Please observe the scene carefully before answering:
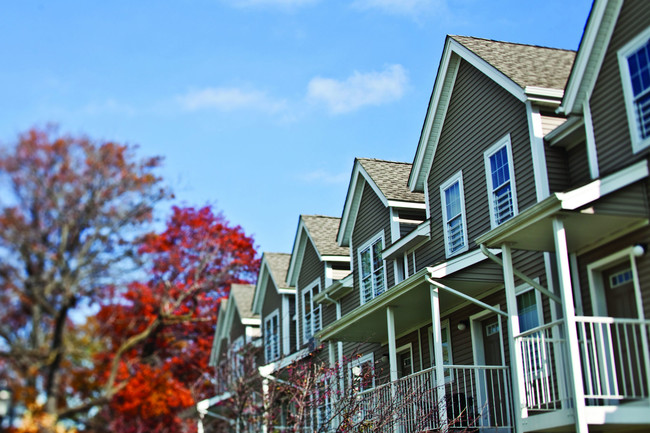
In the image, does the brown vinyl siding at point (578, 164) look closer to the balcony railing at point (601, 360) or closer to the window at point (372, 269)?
the balcony railing at point (601, 360)

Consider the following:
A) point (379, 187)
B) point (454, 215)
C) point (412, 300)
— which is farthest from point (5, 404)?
point (454, 215)

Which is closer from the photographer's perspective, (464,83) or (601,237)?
(601,237)

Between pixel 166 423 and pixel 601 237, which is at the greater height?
pixel 601 237

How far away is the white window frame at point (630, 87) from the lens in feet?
35.0

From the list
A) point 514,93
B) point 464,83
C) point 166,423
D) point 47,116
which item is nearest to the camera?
point 514,93

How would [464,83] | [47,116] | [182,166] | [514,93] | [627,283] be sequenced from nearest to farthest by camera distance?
1. [627,283]
2. [514,93]
3. [464,83]
4. [47,116]
5. [182,166]

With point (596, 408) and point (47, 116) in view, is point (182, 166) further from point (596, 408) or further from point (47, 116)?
point (596, 408)

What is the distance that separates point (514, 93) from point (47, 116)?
41.5 ft

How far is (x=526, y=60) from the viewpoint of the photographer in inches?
582

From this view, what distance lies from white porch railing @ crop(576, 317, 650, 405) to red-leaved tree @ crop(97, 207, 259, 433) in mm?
13411

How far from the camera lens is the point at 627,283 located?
1075cm

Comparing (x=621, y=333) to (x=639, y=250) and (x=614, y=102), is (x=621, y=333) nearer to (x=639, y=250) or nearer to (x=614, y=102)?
(x=639, y=250)

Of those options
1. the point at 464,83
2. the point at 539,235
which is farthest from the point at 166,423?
the point at 539,235

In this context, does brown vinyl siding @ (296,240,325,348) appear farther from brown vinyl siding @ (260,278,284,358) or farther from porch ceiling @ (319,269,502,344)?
porch ceiling @ (319,269,502,344)
